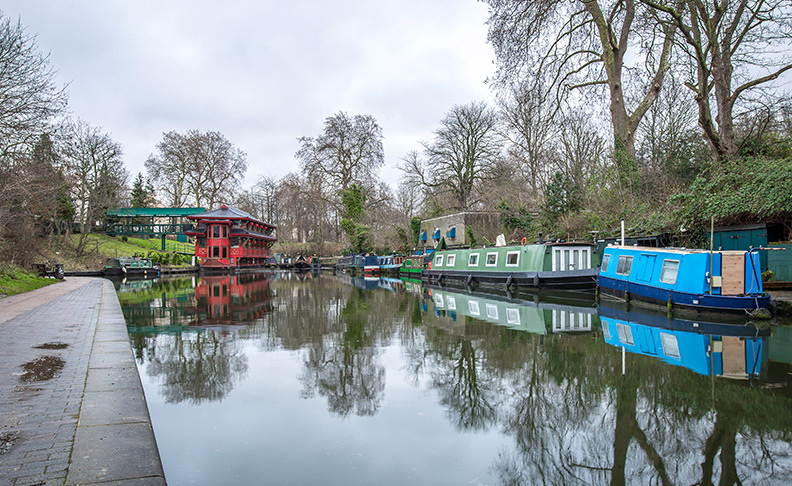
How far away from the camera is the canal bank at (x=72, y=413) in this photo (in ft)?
8.84

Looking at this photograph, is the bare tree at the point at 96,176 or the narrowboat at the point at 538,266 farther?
the bare tree at the point at 96,176

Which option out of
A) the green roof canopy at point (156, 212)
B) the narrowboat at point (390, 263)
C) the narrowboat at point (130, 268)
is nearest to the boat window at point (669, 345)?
the narrowboat at point (390, 263)

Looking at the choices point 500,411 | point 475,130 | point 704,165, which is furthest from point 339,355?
point 475,130

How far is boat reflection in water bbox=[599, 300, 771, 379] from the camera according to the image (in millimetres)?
6180

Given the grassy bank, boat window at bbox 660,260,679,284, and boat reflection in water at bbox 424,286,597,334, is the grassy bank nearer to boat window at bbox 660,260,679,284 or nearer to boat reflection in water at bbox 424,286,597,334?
boat reflection in water at bbox 424,286,597,334

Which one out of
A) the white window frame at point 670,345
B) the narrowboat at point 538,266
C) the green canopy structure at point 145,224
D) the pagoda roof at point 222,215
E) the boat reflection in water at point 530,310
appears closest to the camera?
the white window frame at point 670,345

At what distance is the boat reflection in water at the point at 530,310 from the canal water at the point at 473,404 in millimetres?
264

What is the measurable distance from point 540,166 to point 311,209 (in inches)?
936

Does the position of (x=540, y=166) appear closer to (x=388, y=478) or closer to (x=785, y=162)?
(x=785, y=162)

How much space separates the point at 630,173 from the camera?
17141 millimetres

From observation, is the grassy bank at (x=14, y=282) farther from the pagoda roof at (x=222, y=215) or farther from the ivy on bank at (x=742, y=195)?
the pagoda roof at (x=222, y=215)

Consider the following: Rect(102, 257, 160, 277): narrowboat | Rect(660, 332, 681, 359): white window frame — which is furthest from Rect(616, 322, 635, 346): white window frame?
Rect(102, 257, 160, 277): narrowboat

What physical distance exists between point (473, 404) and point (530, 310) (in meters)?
7.82

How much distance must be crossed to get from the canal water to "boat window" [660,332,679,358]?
1.2 inches
